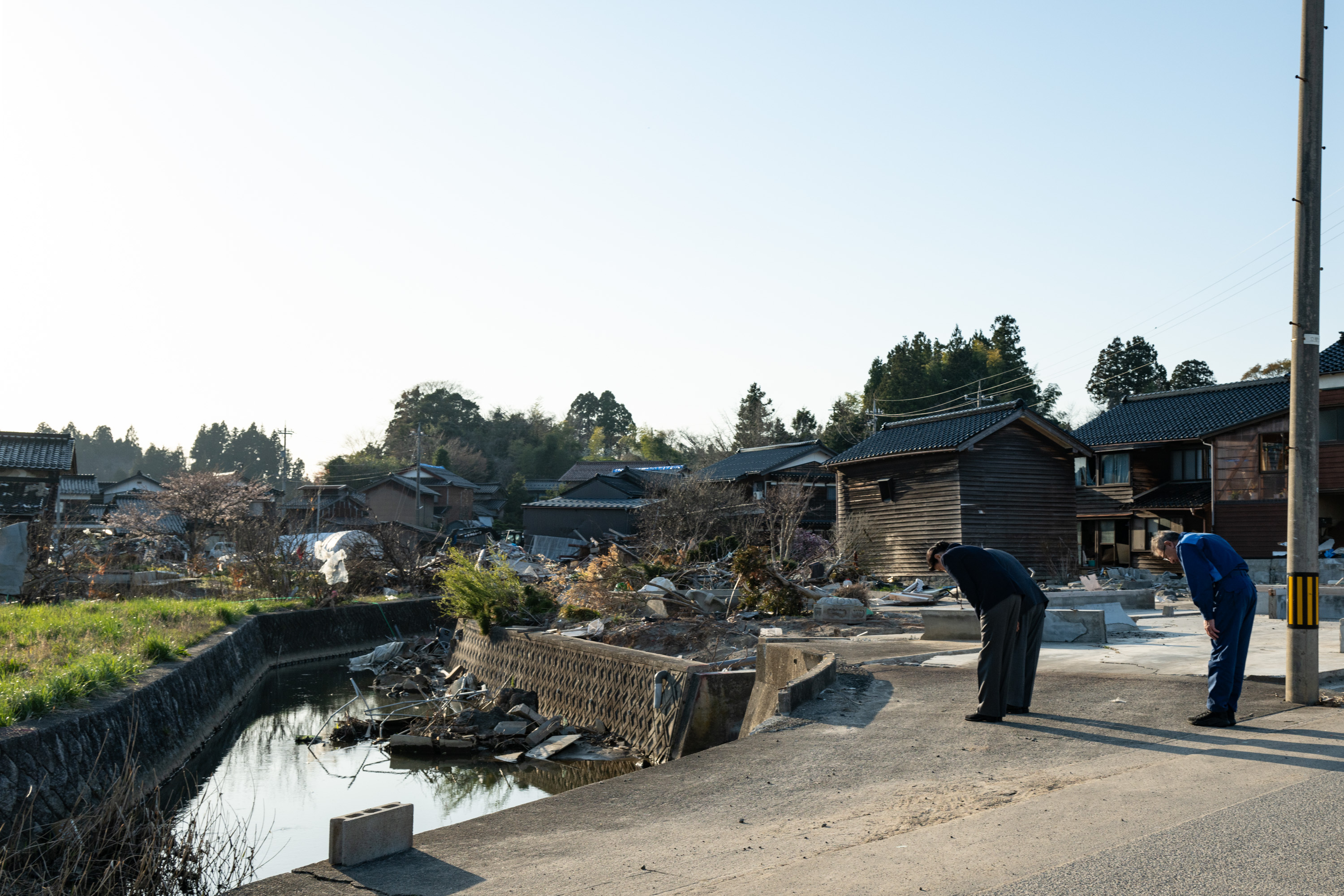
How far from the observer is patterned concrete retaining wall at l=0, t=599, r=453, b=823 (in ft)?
25.7

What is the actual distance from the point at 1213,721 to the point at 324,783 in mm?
10301

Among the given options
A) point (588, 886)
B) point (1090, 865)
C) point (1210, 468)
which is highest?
point (1210, 468)

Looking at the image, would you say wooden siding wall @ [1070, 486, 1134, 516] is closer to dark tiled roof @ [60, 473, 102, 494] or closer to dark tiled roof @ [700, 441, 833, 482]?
dark tiled roof @ [700, 441, 833, 482]

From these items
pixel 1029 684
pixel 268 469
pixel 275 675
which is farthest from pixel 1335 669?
pixel 268 469

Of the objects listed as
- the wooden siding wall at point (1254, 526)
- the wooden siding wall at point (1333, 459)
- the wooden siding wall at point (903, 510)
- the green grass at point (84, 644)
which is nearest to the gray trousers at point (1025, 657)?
the green grass at point (84, 644)

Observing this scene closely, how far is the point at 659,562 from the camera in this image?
2119 cm

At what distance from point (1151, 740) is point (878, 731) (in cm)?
201

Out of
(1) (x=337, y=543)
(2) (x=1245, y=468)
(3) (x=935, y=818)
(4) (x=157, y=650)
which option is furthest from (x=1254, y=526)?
(4) (x=157, y=650)

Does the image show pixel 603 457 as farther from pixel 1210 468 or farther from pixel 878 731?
pixel 878 731

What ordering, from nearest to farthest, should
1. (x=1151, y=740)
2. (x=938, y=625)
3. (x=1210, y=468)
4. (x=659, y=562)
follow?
1. (x=1151, y=740)
2. (x=938, y=625)
3. (x=659, y=562)
4. (x=1210, y=468)

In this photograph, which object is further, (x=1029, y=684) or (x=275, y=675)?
(x=275, y=675)

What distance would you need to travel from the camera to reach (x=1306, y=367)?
8.06 metres

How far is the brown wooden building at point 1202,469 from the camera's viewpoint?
3048 centimetres

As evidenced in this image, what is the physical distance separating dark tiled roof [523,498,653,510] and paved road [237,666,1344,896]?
1511 inches
